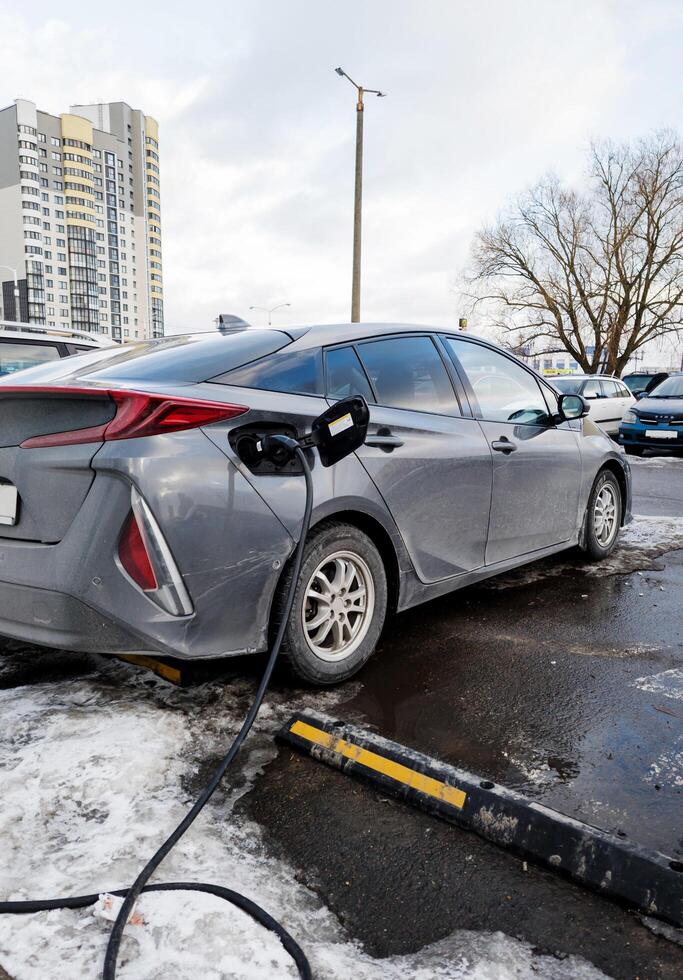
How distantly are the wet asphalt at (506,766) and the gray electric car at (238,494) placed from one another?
372 millimetres

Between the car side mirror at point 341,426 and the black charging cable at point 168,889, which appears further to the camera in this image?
the car side mirror at point 341,426

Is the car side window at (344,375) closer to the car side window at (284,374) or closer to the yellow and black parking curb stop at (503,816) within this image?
the car side window at (284,374)

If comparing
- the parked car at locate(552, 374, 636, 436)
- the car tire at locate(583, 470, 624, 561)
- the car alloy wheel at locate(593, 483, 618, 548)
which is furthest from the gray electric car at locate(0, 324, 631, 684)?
the parked car at locate(552, 374, 636, 436)

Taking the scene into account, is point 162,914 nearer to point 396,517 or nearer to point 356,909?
point 356,909

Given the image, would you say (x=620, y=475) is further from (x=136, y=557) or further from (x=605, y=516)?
Result: (x=136, y=557)

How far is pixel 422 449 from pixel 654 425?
11.2m

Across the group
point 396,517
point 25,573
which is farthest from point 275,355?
point 25,573

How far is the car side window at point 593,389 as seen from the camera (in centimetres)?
1647

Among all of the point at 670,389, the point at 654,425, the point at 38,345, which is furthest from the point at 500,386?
the point at 670,389

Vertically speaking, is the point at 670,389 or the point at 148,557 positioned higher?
the point at 670,389

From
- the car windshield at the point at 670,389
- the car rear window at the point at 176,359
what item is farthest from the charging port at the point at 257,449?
the car windshield at the point at 670,389

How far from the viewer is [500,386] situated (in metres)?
4.30

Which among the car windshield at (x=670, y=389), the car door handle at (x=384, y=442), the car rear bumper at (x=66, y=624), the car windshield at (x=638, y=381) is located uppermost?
the car windshield at (x=638, y=381)

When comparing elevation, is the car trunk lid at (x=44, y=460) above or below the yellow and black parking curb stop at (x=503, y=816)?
above
